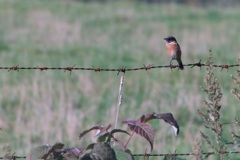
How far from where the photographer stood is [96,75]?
13422mm

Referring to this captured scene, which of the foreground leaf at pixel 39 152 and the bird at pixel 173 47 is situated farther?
the bird at pixel 173 47

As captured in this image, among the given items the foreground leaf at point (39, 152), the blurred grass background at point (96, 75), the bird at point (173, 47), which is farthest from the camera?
the blurred grass background at point (96, 75)

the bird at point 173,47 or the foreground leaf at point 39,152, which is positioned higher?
the bird at point 173,47

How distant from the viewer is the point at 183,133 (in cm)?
901

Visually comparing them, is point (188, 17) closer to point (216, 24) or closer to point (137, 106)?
point (216, 24)

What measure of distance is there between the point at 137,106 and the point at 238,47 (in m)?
8.95

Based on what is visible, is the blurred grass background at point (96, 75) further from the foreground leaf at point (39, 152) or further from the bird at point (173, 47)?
the foreground leaf at point (39, 152)

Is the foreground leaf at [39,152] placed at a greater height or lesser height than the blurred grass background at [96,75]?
lesser

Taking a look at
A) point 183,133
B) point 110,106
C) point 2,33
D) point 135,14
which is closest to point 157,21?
point 135,14

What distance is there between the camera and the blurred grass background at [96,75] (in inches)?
355

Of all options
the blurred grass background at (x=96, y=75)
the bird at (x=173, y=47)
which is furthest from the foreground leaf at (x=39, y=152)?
the blurred grass background at (x=96, y=75)

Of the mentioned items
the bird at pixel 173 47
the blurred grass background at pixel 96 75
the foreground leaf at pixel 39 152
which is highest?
the blurred grass background at pixel 96 75

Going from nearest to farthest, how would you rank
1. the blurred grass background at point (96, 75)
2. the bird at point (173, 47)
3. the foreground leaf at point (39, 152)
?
the foreground leaf at point (39, 152) < the bird at point (173, 47) < the blurred grass background at point (96, 75)

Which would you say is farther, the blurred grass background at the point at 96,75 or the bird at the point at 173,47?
the blurred grass background at the point at 96,75
